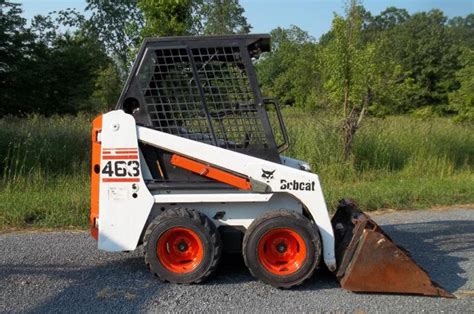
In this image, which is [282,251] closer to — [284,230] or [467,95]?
[284,230]

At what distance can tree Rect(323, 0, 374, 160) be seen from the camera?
11992 millimetres

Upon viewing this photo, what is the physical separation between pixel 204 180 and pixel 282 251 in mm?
1059

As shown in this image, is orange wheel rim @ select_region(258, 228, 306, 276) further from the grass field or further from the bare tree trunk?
the bare tree trunk

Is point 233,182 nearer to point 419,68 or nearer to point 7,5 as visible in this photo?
point 7,5

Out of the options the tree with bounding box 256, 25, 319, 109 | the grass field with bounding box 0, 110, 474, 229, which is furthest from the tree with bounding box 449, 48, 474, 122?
the tree with bounding box 256, 25, 319, 109

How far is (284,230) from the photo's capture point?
5242mm

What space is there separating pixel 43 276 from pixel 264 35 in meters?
3.33

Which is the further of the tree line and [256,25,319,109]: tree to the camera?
[256,25,319,109]: tree

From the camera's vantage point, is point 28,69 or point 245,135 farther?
point 28,69

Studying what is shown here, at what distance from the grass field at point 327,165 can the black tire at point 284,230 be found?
3.66 meters

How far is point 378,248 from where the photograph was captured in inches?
197

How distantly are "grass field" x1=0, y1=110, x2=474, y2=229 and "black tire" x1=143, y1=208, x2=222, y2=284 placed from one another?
306 centimetres

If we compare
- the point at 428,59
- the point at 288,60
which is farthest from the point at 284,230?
the point at 428,59

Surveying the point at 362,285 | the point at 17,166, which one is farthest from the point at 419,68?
the point at 362,285
